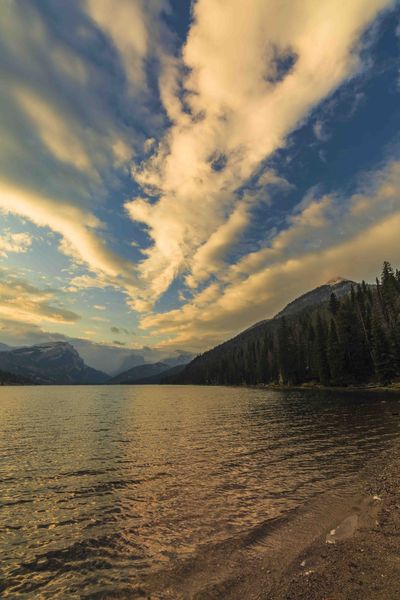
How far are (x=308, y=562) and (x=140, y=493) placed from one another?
A: 11.6 metres

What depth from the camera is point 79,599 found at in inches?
414

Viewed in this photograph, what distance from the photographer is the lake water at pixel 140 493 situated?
12.5m

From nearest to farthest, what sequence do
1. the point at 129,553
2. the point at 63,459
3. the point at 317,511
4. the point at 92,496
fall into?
the point at 129,553 → the point at 317,511 → the point at 92,496 → the point at 63,459

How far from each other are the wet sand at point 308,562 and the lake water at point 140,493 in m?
0.89

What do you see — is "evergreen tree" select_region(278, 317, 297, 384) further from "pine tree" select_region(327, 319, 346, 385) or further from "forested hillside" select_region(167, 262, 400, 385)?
"pine tree" select_region(327, 319, 346, 385)

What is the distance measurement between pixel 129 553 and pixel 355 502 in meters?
12.1

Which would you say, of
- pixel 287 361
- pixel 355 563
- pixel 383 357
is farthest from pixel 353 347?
pixel 355 563

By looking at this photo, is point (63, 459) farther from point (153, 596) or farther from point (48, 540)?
point (153, 596)

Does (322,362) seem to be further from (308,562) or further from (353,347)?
(308,562)

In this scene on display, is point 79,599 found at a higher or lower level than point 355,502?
lower

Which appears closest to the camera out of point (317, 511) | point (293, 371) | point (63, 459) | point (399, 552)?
point (399, 552)

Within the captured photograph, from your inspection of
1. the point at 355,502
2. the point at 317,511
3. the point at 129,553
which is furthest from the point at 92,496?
the point at 355,502

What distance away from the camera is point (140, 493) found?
66.8 ft

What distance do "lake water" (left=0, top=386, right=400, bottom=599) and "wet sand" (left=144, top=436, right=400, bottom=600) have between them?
0.89m
